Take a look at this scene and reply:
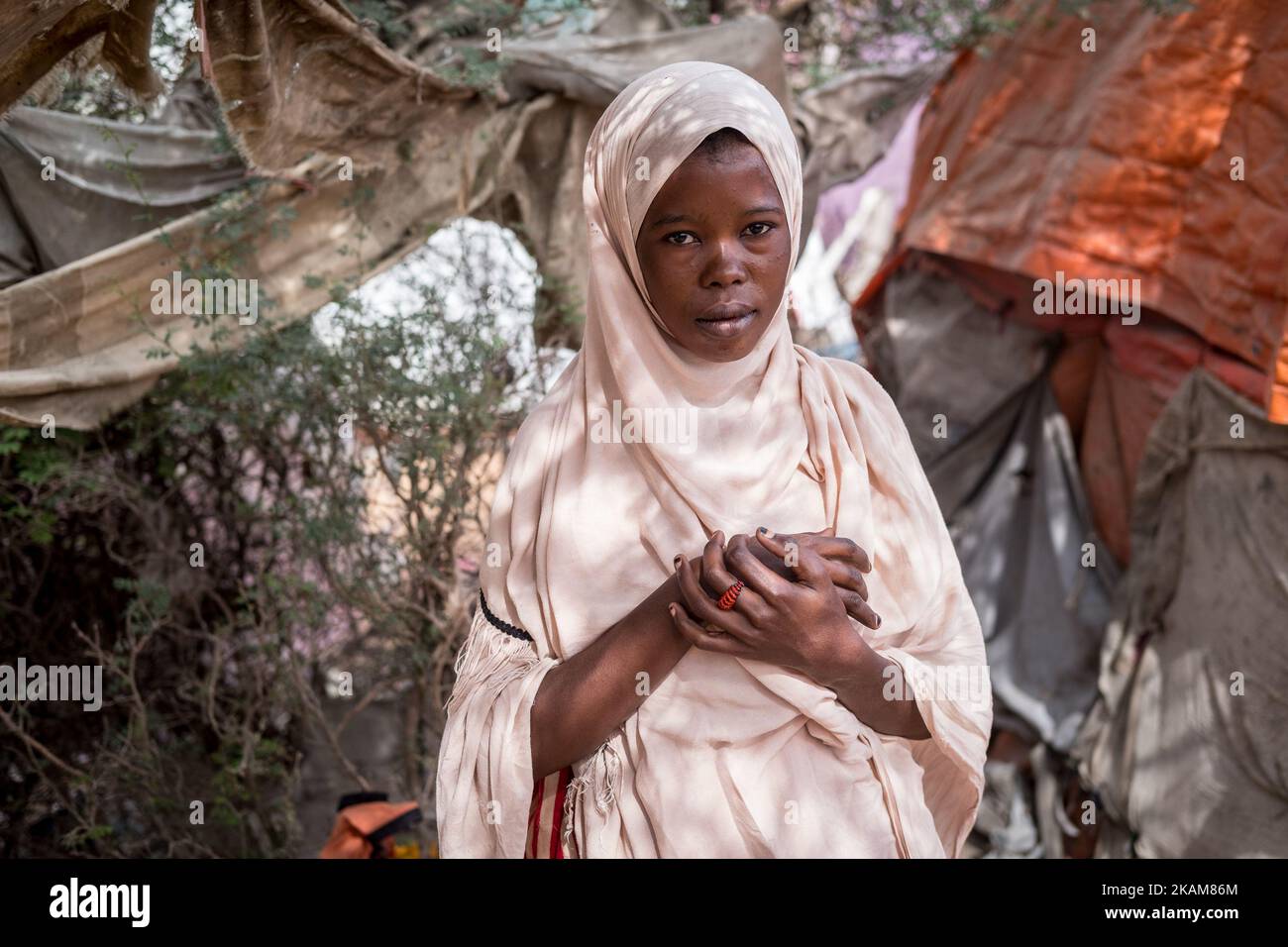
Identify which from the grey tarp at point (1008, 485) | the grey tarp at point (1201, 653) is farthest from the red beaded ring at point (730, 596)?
the grey tarp at point (1008, 485)

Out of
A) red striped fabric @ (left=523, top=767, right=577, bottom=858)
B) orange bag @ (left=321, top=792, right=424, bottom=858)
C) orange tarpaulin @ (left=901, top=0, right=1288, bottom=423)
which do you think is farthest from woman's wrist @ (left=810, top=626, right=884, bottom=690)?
orange tarpaulin @ (left=901, top=0, right=1288, bottom=423)

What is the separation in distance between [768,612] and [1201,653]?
13.6ft

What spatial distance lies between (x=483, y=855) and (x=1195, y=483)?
4215mm

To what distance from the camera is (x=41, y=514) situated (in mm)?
4641

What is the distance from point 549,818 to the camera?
6.09 ft

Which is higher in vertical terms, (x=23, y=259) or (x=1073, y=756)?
(x=23, y=259)

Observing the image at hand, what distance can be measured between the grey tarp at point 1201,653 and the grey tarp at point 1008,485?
0.29 metres

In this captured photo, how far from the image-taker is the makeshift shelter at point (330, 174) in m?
3.63

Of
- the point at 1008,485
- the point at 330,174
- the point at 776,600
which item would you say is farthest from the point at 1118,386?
the point at 776,600

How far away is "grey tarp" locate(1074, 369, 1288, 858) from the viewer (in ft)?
16.2

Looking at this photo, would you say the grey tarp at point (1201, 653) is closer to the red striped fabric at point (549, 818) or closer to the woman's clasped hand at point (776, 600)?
the woman's clasped hand at point (776, 600)

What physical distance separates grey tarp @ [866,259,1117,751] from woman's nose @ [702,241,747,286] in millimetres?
4328

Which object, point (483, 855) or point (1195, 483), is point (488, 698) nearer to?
point (483, 855)
